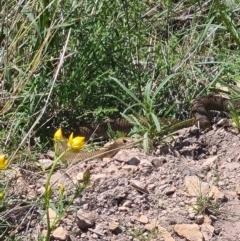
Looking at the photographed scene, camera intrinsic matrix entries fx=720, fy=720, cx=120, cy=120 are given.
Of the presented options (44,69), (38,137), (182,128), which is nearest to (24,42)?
(44,69)

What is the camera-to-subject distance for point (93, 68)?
548cm

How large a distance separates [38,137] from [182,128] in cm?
110

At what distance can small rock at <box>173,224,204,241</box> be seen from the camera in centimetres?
405

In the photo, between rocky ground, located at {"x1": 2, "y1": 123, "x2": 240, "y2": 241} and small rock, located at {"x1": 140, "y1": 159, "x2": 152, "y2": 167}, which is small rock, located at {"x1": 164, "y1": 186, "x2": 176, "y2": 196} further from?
small rock, located at {"x1": 140, "y1": 159, "x2": 152, "y2": 167}

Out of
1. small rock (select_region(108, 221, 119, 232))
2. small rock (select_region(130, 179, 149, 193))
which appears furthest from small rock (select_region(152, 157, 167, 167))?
small rock (select_region(108, 221, 119, 232))

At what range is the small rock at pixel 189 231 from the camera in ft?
13.3

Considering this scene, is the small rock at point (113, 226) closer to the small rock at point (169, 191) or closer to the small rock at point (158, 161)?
the small rock at point (169, 191)

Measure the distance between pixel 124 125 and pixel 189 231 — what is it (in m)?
1.63

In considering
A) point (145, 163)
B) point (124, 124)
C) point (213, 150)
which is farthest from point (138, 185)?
point (124, 124)

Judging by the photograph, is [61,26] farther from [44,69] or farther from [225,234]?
[225,234]

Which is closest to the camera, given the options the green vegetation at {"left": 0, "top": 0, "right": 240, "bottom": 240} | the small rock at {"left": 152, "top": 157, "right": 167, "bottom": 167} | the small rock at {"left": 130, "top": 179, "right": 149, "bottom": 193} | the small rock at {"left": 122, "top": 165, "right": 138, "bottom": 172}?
the small rock at {"left": 130, "top": 179, "right": 149, "bottom": 193}

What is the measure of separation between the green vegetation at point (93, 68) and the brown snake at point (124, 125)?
0.08m

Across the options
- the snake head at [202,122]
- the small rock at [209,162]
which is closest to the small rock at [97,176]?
the small rock at [209,162]

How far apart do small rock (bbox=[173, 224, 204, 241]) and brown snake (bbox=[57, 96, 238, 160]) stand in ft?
3.15
